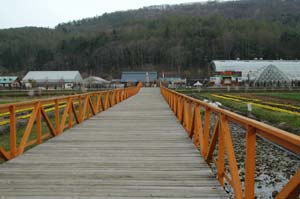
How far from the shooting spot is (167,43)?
147750 millimetres

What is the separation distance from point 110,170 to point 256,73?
78398 millimetres

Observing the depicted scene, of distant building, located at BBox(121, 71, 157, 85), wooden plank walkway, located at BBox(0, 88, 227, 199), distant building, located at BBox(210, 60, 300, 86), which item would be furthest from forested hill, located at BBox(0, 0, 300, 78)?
wooden plank walkway, located at BBox(0, 88, 227, 199)

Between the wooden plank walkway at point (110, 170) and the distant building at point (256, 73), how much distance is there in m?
71.1

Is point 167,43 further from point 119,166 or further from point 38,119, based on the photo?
point 119,166

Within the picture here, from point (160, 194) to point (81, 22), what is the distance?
191m

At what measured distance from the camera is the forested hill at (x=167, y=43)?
13868 centimetres

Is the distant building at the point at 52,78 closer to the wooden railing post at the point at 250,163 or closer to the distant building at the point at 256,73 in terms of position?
the distant building at the point at 256,73

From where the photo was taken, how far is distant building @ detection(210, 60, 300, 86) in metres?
75.4

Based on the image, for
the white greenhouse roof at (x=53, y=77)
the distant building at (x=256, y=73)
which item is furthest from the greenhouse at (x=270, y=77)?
the white greenhouse roof at (x=53, y=77)

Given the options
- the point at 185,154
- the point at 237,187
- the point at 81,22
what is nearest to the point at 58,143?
the point at 185,154

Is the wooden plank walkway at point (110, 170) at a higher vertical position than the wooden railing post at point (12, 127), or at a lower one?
lower

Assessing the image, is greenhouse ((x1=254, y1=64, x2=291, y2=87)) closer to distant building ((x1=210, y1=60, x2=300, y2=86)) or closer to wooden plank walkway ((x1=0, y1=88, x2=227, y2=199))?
distant building ((x1=210, y1=60, x2=300, y2=86))

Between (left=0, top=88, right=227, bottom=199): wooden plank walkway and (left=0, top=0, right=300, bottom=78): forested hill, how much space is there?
423ft

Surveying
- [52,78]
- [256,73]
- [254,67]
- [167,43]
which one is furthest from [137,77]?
[167,43]
